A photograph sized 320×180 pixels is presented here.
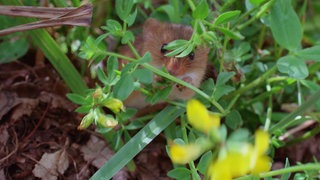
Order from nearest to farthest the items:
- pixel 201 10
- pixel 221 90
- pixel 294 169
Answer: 1. pixel 294 169
2. pixel 201 10
3. pixel 221 90

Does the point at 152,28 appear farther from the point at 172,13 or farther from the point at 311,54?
the point at 311,54

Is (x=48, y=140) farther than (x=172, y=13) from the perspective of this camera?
No

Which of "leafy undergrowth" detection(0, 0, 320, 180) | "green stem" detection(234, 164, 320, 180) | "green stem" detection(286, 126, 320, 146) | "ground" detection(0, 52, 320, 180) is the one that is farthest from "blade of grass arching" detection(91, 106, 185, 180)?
"green stem" detection(286, 126, 320, 146)

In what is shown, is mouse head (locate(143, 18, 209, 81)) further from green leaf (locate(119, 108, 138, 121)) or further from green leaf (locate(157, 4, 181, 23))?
green leaf (locate(119, 108, 138, 121))

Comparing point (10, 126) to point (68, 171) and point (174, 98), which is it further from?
point (174, 98)

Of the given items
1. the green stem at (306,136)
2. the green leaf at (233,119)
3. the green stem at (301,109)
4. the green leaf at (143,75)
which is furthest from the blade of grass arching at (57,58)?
the green stem at (306,136)

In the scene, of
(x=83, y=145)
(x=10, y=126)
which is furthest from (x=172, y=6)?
(x=10, y=126)

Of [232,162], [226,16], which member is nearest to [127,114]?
[226,16]
